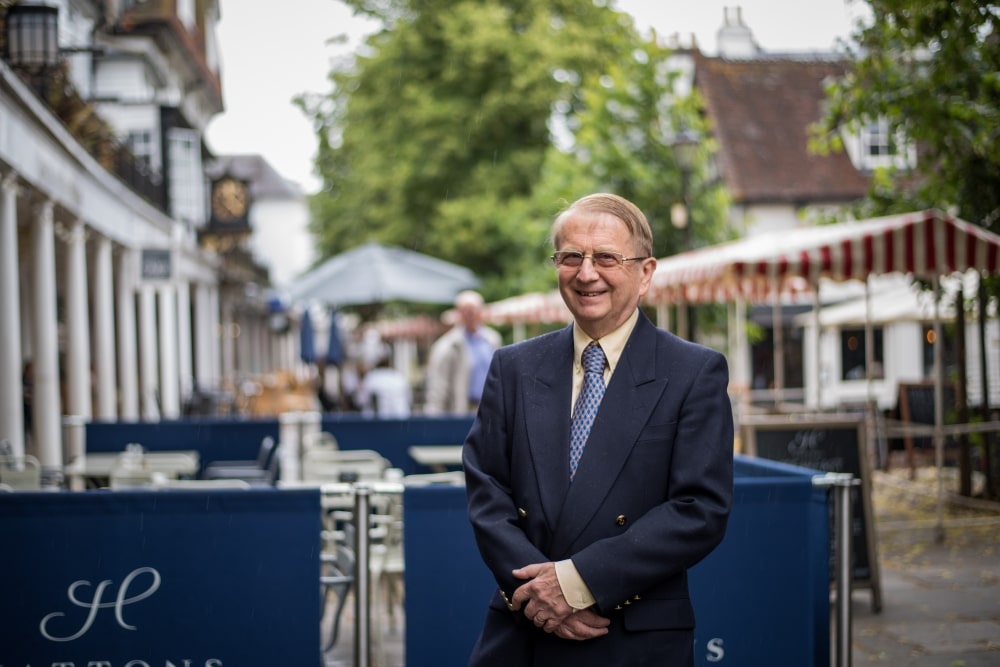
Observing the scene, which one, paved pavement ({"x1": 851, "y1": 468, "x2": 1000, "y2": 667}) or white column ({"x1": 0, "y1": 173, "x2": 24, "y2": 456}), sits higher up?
white column ({"x1": 0, "y1": 173, "x2": 24, "y2": 456})

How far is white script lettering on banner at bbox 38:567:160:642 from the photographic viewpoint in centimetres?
497

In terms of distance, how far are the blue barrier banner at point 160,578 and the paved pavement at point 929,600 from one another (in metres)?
1.62

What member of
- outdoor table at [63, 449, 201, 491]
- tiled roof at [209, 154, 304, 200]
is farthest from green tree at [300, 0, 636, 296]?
tiled roof at [209, 154, 304, 200]

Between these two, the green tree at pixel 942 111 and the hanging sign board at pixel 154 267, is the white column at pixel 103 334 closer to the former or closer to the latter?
the hanging sign board at pixel 154 267

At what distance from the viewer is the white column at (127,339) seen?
22812mm

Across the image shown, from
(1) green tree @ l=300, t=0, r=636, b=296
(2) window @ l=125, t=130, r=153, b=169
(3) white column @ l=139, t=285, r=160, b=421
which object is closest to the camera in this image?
(3) white column @ l=139, t=285, r=160, b=421

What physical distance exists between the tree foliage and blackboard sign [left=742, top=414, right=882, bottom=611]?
11.6 feet

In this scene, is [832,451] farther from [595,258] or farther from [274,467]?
[595,258]

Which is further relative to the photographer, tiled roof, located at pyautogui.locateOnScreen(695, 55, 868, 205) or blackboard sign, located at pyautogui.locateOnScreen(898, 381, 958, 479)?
tiled roof, located at pyautogui.locateOnScreen(695, 55, 868, 205)

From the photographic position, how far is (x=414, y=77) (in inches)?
1330

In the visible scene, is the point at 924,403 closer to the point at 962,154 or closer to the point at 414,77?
the point at 962,154

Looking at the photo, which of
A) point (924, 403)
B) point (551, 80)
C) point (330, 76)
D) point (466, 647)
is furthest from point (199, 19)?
point (466, 647)

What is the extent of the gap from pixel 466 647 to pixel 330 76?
3342 centimetres

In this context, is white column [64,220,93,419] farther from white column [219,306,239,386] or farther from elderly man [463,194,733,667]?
white column [219,306,239,386]
